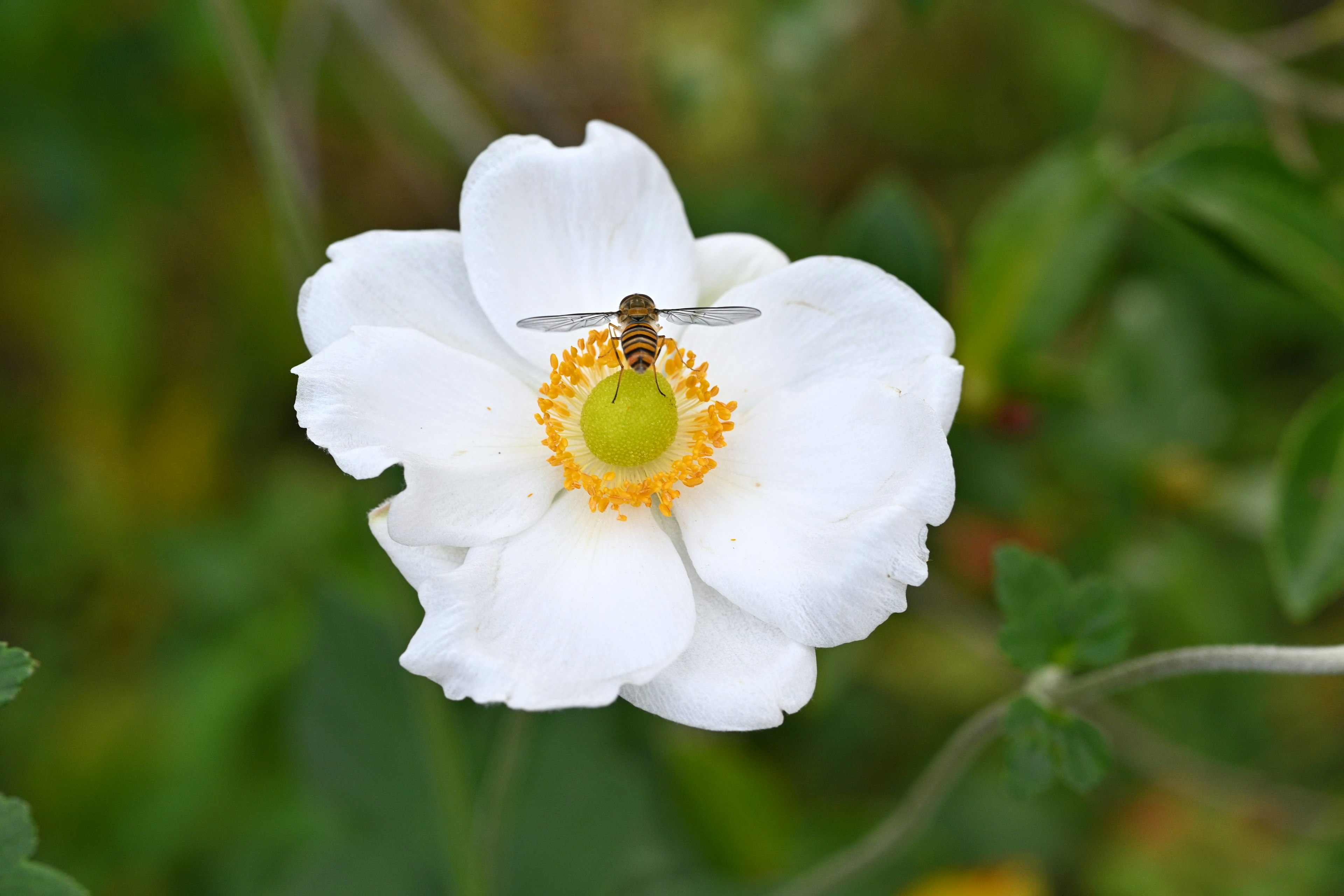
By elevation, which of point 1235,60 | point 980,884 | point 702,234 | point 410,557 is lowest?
point 980,884

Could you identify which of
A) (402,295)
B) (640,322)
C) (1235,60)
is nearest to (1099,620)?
(640,322)

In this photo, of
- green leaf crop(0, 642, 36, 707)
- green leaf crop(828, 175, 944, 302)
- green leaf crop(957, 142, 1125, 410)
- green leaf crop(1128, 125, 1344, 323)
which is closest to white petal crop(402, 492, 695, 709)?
green leaf crop(0, 642, 36, 707)

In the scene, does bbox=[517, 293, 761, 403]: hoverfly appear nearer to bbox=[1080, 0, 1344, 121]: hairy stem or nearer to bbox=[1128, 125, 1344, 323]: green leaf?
bbox=[1128, 125, 1344, 323]: green leaf

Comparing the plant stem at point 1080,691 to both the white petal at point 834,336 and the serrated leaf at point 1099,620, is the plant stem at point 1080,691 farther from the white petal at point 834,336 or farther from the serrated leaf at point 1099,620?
the white petal at point 834,336

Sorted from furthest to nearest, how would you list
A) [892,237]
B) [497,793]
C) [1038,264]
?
[1038,264] → [892,237] → [497,793]

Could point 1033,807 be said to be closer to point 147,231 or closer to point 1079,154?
point 1079,154

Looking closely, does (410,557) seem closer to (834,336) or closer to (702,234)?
(834,336)

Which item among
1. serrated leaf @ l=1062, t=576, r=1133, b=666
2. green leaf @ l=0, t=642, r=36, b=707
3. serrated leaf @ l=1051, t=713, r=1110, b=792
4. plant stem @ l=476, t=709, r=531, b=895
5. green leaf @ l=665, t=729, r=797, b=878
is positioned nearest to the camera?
green leaf @ l=0, t=642, r=36, b=707

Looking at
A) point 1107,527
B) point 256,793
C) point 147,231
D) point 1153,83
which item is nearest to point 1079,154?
point 1107,527
